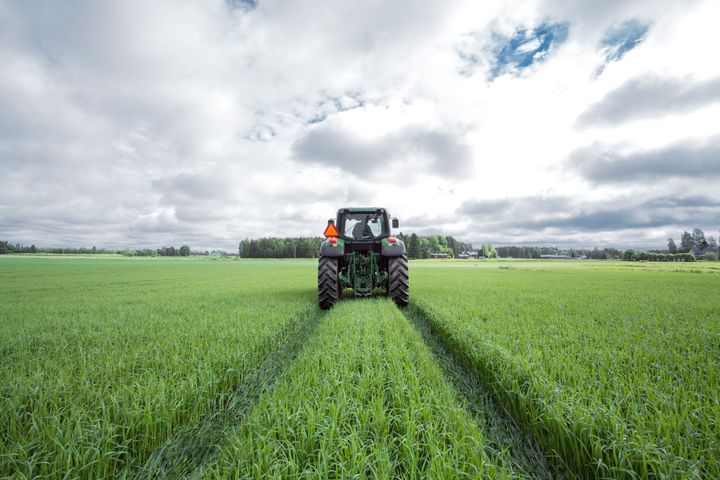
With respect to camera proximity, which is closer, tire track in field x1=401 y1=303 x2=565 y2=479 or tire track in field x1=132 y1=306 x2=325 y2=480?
tire track in field x1=132 y1=306 x2=325 y2=480

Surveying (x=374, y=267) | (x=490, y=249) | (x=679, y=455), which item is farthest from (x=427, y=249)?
(x=679, y=455)

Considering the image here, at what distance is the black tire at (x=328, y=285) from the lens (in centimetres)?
672

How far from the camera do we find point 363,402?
98.8 inches

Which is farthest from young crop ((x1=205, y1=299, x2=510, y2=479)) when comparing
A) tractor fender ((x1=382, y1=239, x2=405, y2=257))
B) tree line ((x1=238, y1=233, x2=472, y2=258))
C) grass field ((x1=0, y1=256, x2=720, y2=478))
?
tree line ((x1=238, y1=233, x2=472, y2=258))

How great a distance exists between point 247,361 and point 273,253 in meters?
94.3

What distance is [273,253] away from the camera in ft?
307

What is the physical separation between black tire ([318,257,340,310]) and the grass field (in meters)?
2.07

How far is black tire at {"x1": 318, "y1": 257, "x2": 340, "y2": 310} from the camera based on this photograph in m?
6.72

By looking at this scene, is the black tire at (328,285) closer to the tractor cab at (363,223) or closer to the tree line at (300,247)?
the tractor cab at (363,223)

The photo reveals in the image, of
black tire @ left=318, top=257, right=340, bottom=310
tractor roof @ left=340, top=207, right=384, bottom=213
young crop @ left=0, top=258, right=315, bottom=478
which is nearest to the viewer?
young crop @ left=0, top=258, right=315, bottom=478

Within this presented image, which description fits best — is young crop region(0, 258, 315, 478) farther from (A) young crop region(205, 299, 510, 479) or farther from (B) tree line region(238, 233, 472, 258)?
(B) tree line region(238, 233, 472, 258)

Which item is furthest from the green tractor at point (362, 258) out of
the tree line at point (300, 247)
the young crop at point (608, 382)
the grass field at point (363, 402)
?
the tree line at point (300, 247)

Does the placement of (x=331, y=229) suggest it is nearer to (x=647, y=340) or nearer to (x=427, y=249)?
(x=647, y=340)

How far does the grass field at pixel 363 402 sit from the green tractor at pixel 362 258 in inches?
89.0
